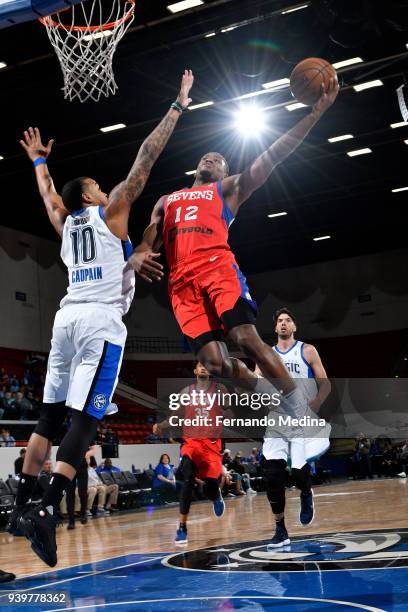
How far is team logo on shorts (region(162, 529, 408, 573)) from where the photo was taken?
475cm

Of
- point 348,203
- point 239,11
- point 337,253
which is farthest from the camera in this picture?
point 337,253

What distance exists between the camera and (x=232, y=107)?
14.3 meters

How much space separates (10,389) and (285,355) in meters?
13.6

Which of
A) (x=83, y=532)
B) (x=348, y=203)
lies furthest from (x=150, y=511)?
(x=348, y=203)

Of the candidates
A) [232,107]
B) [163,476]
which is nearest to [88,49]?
[232,107]

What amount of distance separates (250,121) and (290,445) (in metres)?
10.0

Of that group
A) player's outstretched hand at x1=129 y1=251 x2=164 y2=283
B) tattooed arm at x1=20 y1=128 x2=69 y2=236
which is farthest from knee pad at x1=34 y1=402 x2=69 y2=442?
tattooed arm at x1=20 y1=128 x2=69 y2=236

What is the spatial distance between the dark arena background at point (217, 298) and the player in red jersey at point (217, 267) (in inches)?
0.9

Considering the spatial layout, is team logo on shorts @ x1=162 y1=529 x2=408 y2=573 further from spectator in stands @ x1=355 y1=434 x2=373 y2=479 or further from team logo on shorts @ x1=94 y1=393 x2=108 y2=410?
spectator in stands @ x1=355 y1=434 x2=373 y2=479

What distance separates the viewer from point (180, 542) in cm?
684

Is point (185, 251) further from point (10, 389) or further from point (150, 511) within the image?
point (10, 389)

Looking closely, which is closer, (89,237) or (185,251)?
(89,237)

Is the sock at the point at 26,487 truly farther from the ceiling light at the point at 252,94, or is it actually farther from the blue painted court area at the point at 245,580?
the ceiling light at the point at 252,94

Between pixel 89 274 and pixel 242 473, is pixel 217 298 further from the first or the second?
pixel 242 473
